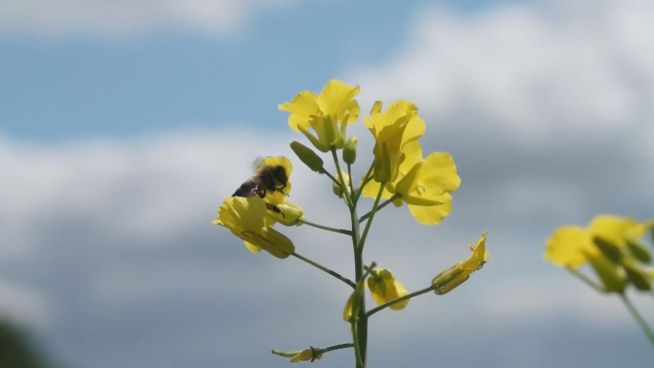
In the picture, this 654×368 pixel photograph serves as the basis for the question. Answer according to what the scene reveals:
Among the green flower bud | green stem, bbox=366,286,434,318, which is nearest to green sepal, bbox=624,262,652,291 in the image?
green stem, bbox=366,286,434,318

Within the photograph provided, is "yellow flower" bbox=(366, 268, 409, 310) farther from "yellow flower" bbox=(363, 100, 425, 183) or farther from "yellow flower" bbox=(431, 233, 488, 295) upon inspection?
"yellow flower" bbox=(363, 100, 425, 183)

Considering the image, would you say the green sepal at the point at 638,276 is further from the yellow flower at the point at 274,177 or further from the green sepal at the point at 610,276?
the yellow flower at the point at 274,177

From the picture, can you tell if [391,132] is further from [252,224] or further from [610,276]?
[610,276]

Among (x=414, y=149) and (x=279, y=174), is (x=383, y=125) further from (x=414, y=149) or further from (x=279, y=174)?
(x=279, y=174)

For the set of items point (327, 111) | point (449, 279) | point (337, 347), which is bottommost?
point (337, 347)

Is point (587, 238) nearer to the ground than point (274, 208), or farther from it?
nearer to the ground

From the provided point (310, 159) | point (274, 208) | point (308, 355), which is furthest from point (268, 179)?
point (308, 355)
